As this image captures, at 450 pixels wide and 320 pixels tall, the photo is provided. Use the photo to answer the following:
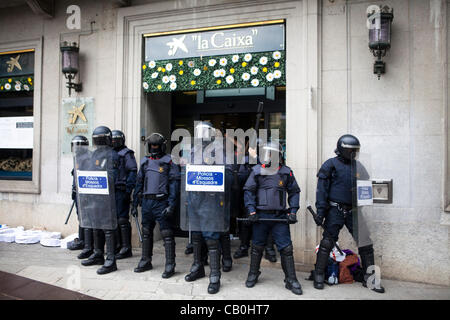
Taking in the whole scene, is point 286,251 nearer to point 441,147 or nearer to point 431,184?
point 431,184

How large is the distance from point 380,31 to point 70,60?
5.42 metres

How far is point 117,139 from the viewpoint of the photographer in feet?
18.6

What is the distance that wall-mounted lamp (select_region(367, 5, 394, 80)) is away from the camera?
4668mm

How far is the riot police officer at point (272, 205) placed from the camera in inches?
167

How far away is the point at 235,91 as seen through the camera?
6750 millimetres

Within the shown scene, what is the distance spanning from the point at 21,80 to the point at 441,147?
8.02 m

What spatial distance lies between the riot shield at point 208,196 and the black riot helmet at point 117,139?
1.78m

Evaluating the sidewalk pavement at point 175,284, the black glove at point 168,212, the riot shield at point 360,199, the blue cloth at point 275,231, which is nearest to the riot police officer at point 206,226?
the sidewalk pavement at point 175,284

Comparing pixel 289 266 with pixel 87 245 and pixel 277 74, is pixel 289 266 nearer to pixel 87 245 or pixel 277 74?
pixel 277 74

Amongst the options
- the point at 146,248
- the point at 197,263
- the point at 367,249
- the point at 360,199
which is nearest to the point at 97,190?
the point at 146,248

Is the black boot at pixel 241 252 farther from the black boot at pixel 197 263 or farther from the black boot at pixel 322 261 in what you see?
the black boot at pixel 322 261

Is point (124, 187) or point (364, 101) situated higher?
point (364, 101)

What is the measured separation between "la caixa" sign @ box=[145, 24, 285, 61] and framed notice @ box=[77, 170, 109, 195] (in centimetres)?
252
